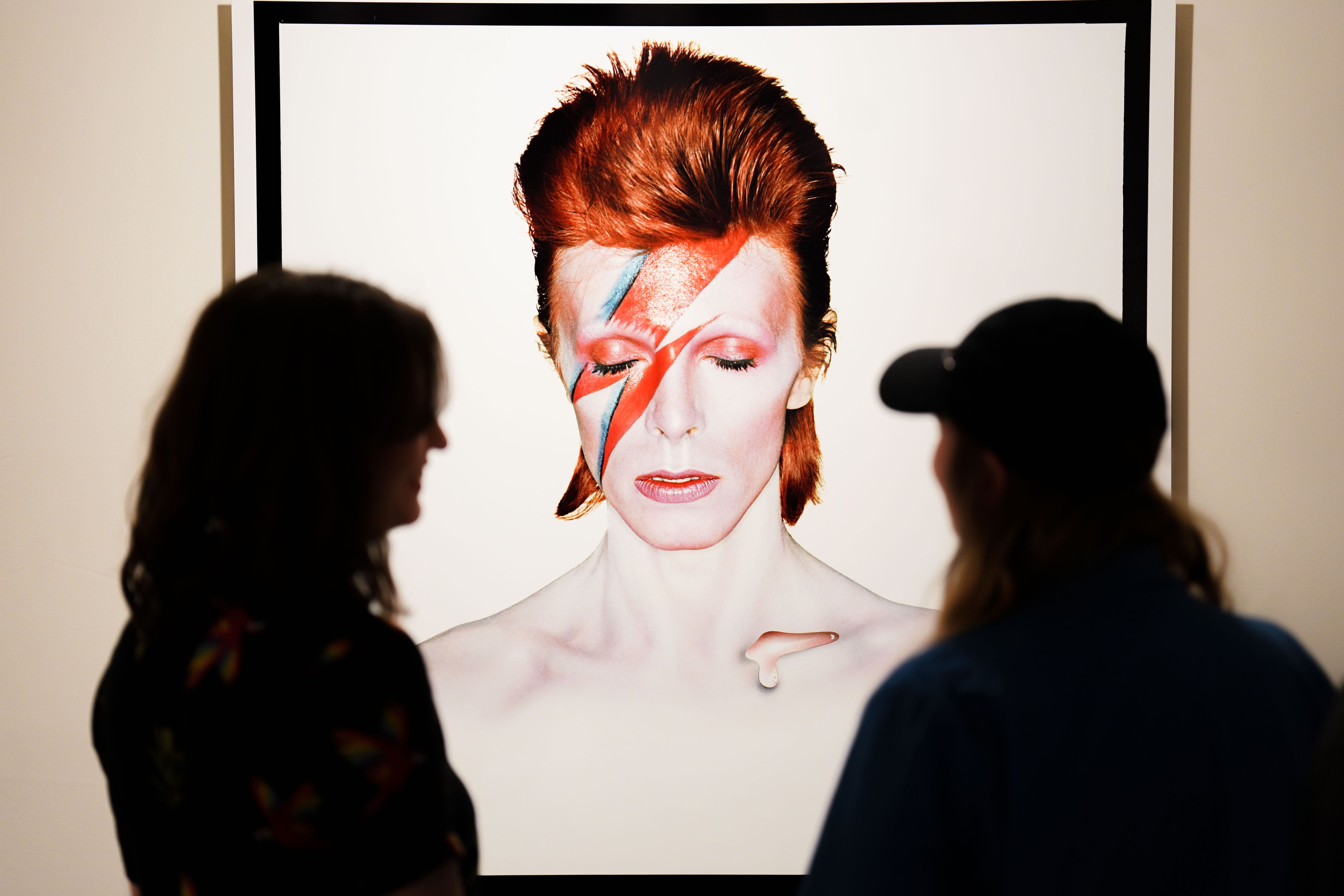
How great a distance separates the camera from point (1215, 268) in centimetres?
148

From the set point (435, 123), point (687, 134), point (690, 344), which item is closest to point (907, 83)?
point (687, 134)

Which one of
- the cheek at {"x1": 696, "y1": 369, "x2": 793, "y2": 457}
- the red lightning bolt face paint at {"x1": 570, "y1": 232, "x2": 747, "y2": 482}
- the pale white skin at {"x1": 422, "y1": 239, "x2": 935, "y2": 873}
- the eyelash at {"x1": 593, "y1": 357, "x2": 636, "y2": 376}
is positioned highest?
the red lightning bolt face paint at {"x1": 570, "y1": 232, "x2": 747, "y2": 482}

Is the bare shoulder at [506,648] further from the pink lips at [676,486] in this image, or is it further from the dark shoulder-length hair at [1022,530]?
the dark shoulder-length hair at [1022,530]

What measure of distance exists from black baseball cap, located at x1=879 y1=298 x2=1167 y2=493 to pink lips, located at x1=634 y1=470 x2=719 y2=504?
2.59 ft

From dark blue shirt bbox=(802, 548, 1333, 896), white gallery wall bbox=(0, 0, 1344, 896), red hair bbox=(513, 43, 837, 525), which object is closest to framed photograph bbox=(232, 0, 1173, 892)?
red hair bbox=(513, 43, 837, 525)

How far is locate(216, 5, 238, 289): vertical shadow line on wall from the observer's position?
1.45 m

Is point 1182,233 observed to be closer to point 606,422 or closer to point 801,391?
point 801,391

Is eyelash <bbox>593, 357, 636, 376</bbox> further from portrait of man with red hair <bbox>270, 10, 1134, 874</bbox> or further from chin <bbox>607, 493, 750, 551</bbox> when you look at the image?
chin <bbox>607, 493, 750, 551</bbox>

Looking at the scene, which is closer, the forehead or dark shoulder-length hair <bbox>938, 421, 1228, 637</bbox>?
dark shoulder-length hair <bbox>938, 421, 1228, 637</bbox>

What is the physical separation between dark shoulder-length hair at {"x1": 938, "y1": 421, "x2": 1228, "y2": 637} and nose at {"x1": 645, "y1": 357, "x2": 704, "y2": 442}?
0.76 meters

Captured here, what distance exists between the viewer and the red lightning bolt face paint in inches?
55.9

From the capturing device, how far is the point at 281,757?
639 mm

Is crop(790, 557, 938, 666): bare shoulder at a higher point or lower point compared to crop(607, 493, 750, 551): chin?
lower

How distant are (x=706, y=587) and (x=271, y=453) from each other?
2.85 ft
